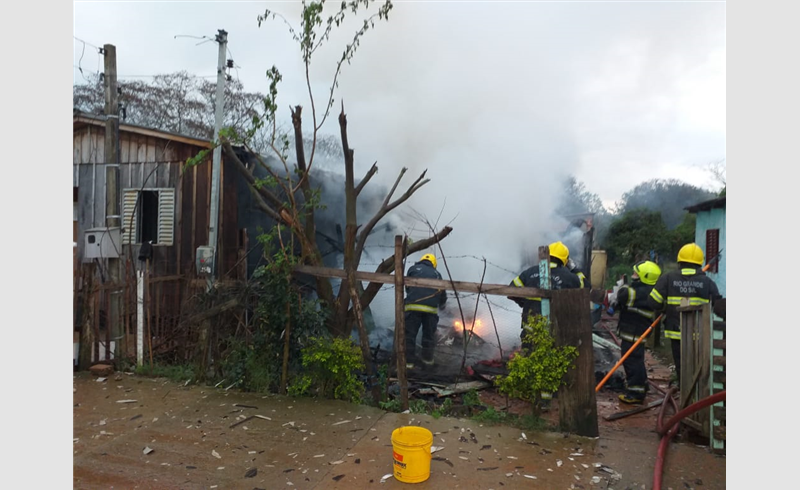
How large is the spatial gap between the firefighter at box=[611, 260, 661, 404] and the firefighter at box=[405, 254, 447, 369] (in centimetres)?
226

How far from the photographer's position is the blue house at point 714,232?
12031 millimetres

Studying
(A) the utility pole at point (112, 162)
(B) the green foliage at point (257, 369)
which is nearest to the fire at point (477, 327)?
(B) the green foliage at point (257, 369)

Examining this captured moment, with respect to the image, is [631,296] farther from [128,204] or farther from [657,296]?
[128,204]

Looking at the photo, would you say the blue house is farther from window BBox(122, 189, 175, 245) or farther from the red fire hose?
window BBox(122, 189, 175, 245)

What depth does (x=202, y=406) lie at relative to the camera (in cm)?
498

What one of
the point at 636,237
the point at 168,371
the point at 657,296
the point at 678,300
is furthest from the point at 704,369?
the point at 636,237

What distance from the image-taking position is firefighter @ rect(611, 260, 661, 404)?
5922 mm

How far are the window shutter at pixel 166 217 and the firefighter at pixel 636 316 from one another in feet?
26.0

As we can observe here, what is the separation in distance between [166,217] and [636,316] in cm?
833

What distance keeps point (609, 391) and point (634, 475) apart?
305 centimetres

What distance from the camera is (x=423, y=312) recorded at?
6922mm

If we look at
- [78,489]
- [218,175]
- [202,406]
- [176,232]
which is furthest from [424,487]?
[176,232]

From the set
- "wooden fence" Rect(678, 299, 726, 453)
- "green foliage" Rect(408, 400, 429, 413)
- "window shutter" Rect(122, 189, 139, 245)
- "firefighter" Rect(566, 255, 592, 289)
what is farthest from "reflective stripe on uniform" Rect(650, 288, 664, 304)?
"window shutter" Rect(122, 189, 139, 245)

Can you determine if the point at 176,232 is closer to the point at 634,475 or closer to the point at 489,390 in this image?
the point at 489,390
